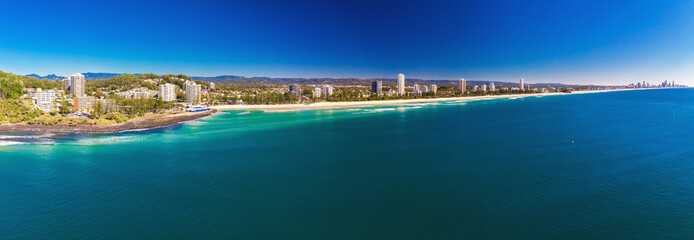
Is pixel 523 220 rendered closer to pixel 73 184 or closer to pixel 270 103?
pixel 73 184

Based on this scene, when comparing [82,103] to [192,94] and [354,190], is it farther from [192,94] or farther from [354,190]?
[354,190]

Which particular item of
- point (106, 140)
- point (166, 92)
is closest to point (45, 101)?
point (166, 92)

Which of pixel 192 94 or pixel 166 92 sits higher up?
pixel 166 92

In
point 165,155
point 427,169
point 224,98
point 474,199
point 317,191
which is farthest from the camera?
point 224,98

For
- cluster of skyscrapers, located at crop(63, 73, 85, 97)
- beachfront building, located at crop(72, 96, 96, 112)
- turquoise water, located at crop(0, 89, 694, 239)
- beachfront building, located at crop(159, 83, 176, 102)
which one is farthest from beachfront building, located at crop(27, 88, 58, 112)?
turquoise water, located at crop(0, 89, 694, 239)

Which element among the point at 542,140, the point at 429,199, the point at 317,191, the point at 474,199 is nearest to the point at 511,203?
the point at 474,199

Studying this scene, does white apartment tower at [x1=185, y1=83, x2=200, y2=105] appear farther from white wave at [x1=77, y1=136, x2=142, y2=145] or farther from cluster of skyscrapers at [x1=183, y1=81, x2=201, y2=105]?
white wave at [x1=77, y1=136, x2=142, y2=145]

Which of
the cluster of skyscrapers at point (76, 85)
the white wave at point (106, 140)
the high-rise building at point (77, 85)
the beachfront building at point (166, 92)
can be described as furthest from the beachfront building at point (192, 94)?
the white wave at point (106, 140)

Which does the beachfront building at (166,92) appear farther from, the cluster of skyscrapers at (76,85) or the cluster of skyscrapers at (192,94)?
the cluster of skyscrapers at (76,85)

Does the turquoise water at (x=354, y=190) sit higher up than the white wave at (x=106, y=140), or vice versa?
the white wave at (x=106, y=140)
